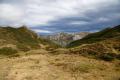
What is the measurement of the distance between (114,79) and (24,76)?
1324 centimetres

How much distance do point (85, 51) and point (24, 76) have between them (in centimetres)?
2694

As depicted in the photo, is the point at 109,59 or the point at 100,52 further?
the point at 100,52

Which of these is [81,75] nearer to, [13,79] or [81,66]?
[81,66]

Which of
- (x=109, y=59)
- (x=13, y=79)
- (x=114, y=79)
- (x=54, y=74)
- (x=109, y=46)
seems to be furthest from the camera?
(x=109, y=46)

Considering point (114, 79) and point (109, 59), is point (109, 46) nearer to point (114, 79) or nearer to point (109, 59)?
point (109, 59)

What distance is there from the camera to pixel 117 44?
63.9 metres

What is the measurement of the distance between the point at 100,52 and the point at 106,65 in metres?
14.1

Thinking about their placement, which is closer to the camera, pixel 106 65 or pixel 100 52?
pixel 106 65

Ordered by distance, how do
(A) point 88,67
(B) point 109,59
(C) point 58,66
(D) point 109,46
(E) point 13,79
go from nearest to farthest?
(E) point 13,79, (A) point 88,67, (C) point 58,66, (B) point 109,59, (D) point 109,46

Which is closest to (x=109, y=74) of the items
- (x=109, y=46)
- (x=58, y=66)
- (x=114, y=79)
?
(x=114, y=79)

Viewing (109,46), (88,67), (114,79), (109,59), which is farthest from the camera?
(109,46)

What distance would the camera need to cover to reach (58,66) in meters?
44.1

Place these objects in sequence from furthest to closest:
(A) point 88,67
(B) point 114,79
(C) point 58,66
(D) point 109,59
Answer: (D) point 109,59
(C) point 58,66
(A) point 88,67
(B) point 114,79

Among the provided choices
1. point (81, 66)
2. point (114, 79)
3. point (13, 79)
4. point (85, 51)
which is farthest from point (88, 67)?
point (85, 51)
